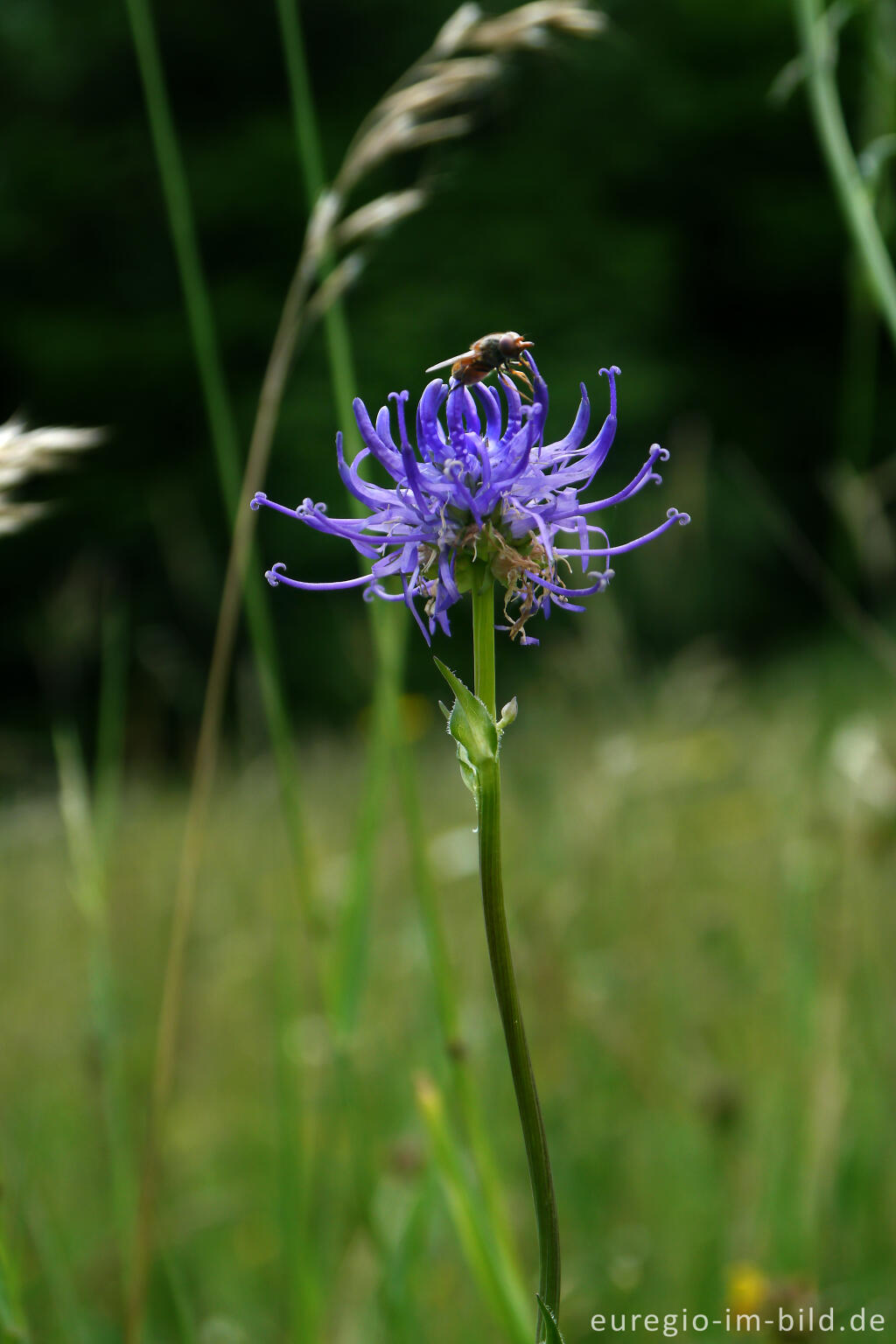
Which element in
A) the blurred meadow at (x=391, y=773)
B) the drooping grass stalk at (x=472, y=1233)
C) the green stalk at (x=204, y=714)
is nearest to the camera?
the drooping grass stalk at (x=472, y=1233)

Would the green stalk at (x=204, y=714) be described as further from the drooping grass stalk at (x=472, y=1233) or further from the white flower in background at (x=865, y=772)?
the white flower in background at (x=865, y=772)

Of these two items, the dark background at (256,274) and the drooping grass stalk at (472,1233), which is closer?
the drooping grass stalk at (472,1233)

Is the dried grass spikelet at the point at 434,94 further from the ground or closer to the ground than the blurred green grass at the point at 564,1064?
further from the ground

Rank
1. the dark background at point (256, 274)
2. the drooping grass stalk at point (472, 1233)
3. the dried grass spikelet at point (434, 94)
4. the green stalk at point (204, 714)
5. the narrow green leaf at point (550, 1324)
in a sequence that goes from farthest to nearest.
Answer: the dark background at point (256, 274), the green stalk at point (204, 714), the dried grass spikelet at point (434, 94), the drooping grass stalk at point (472, 1233), the narrow green leaf at point (550, 1324)

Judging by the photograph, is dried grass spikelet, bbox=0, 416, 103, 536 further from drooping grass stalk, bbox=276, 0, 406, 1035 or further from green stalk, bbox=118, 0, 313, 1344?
drooping grass stalk, bbox=276, 0, 406, 1035

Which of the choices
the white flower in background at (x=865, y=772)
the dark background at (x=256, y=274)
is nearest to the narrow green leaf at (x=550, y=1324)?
the white flower in background at (x=865, y=772)

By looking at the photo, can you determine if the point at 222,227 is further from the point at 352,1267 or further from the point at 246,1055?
the point at 352,1267

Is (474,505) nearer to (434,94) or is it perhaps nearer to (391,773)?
(434,94)
